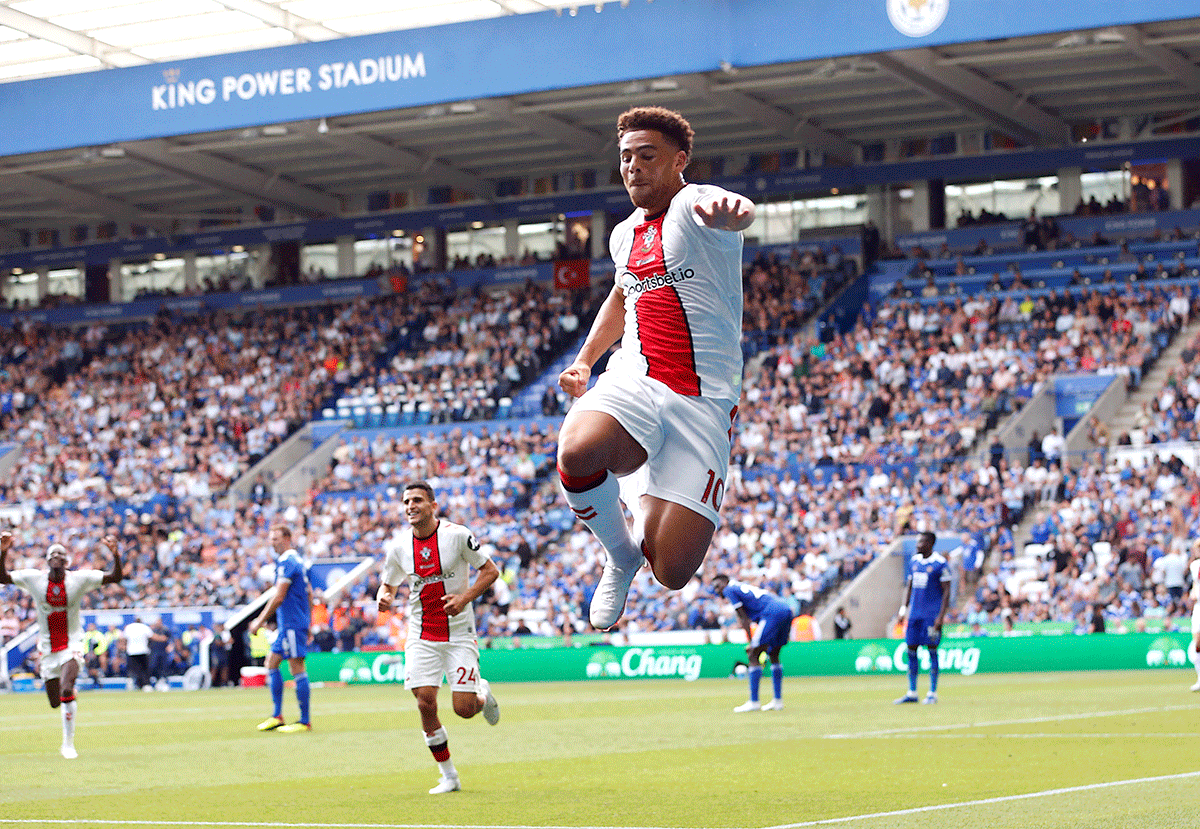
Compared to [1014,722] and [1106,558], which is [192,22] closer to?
[1106,558]

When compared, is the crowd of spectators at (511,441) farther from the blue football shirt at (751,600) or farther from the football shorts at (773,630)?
the blue football shirt at (751,600)

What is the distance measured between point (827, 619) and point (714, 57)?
10.9m

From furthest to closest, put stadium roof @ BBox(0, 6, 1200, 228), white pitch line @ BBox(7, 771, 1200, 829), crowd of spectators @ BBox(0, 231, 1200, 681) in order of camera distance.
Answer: stadium roof @ BBox(0, 6, 1200, 228) < crowd of spectators @ BBox(0, 231, 1200, 681) < white pitch line @ BBox(7, 771, 1200, 829)

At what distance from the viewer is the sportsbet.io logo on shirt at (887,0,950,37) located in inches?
1209

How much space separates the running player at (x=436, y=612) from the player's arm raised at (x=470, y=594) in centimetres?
1

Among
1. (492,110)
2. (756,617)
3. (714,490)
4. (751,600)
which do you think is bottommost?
(756,617)

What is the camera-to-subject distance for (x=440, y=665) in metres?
12.1

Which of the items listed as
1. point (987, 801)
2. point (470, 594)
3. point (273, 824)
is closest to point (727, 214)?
point (273, 824)

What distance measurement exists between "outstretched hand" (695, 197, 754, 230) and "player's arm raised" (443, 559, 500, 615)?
579 cm

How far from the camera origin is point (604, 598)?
6.37 meters

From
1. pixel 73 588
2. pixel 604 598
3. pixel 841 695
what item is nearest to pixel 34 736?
pixel 73 588

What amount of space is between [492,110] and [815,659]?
15588 mm

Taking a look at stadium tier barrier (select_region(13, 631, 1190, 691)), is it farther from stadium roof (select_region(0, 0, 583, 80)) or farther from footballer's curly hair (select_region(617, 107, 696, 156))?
footballer's curly hair (select_region(617, 107, 696, 156))

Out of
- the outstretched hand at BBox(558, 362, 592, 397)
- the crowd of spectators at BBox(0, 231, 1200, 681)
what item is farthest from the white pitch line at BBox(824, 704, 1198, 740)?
the crowd of spectators at BBox(0, 231, 1200, 681)
